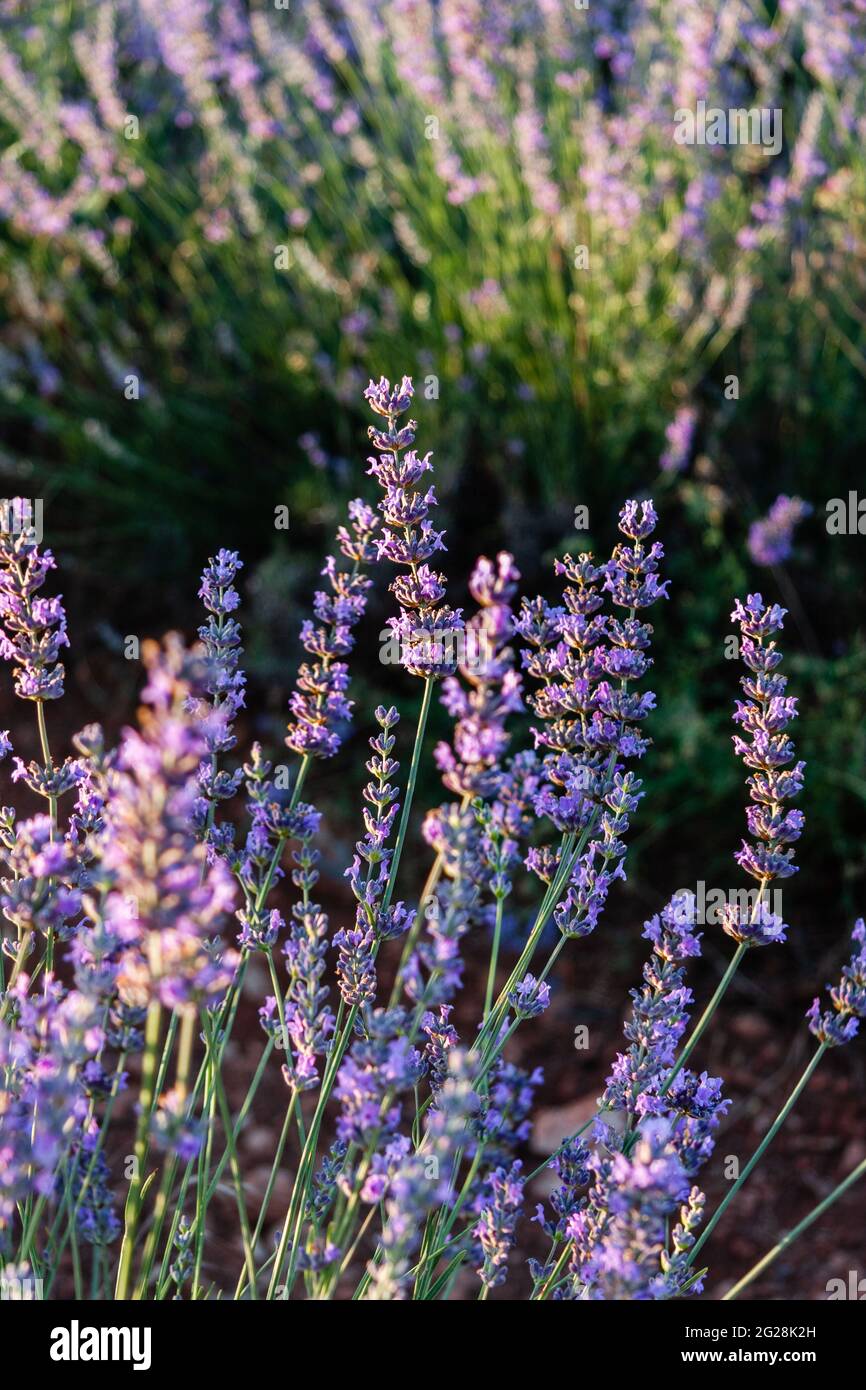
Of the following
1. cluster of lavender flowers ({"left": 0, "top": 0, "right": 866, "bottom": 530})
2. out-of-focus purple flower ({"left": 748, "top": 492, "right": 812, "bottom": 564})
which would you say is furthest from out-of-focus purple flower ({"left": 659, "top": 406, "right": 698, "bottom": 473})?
out-of-focus purple flower ({"left": 748, "top": 492, "right": 812, "bottom": 564})

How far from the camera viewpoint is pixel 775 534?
2803mm

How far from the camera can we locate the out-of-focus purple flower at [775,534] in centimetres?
278

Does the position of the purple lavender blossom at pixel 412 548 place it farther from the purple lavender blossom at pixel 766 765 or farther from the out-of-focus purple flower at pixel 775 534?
the out-of-focus purple flower at pixel 775 534

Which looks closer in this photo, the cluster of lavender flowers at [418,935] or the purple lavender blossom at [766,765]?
the cluster of lavender flowers at [418,935]

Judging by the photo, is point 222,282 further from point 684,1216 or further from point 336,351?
point 684,1216

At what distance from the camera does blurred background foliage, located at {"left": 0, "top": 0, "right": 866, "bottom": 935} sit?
9.95 ft

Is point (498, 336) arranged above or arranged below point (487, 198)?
below

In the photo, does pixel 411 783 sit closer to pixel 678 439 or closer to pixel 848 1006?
pixel 848 1006

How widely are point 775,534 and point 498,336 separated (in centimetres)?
87

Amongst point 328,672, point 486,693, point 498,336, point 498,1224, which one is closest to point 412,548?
point 328,672

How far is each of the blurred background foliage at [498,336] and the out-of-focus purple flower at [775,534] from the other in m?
0.02

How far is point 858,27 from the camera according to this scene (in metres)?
3.14

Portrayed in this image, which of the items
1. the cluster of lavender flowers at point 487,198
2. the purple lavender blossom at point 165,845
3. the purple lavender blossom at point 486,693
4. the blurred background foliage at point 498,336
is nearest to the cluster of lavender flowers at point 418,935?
the purple lavender blossom at point 486,693
